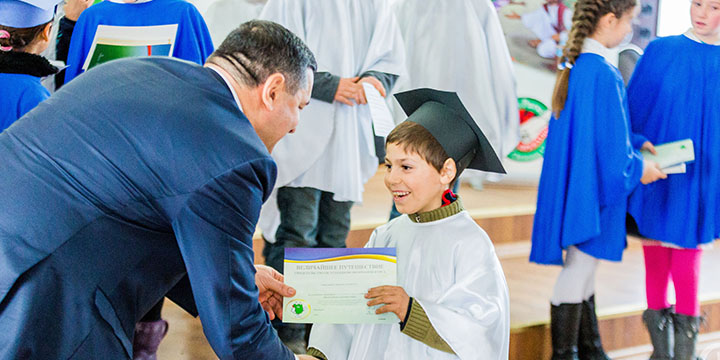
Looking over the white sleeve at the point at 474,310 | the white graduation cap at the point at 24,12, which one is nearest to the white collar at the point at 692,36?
the white sleeve at the point at 474,310

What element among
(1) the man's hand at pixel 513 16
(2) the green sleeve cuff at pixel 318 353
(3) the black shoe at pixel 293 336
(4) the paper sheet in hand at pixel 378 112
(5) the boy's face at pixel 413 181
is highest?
(5) the boy's face at pixel 413 181

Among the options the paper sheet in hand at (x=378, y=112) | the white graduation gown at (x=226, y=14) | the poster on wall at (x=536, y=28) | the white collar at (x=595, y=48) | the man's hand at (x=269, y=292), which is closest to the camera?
the man's hand at (x=269, y=292)

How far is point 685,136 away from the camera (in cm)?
308

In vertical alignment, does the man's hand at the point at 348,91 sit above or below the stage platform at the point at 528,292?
above

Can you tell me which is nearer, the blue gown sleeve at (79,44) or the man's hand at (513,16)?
the blue gown sleeve at (79,44)

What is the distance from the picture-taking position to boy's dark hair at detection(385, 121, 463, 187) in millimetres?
2020

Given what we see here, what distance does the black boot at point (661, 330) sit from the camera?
309cm

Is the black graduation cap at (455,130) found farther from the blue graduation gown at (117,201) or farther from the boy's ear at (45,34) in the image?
the boy's ear at (45,34)

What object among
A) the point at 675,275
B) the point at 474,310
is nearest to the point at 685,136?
the point at 675,275

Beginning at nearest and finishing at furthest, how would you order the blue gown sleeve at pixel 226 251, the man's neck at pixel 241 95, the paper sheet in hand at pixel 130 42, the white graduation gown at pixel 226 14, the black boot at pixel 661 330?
the blue gown sleeve at pixel 226 251 < the man's neck at pixel 241 95 < the paper sheet in hand at pixel 130 42 < the black boot at pixel 661 330 < the white graduation gown at pixel 226 14

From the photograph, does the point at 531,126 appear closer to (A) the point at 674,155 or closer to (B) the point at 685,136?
(B) the point at 685,136

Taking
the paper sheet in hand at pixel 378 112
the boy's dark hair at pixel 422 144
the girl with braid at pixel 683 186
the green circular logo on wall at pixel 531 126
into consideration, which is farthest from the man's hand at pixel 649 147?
the green circular logo on wall at pixel 531 126

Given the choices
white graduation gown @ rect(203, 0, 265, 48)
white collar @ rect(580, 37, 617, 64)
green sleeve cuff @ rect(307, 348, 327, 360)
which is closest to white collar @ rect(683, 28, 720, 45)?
white collar @ rect(580, 37, 617, 64)

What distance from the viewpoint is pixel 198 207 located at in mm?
1249
